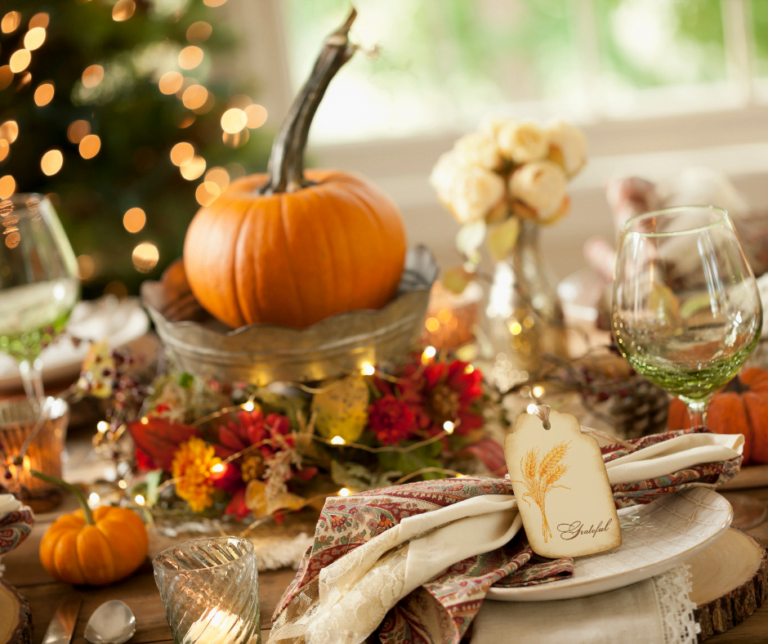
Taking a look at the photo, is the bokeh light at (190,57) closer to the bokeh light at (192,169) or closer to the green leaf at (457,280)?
the bokeh light at (192,169)

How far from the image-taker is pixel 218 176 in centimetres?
213

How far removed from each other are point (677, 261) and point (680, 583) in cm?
26

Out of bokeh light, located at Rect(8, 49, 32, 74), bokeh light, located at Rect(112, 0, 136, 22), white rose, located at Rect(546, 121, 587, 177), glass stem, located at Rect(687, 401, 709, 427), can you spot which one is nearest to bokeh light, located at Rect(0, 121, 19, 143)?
bokeh light, located at Rect(8, 49, 32, 74)

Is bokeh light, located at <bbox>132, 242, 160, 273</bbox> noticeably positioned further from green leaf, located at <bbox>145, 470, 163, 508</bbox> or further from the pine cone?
the pine cone

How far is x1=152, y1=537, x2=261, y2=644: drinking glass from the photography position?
61 cm

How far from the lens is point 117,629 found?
69cm

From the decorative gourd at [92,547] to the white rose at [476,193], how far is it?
24.9 inches

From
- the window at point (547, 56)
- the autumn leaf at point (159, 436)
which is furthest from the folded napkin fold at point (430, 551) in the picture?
the window at point (547, 56)

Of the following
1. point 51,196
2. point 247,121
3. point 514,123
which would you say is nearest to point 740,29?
point 247,121

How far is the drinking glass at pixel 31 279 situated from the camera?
3.35 feet

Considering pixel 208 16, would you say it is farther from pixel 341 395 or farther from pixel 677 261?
pixel 677 261

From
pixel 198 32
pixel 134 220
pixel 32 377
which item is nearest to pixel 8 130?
pixel 134 220

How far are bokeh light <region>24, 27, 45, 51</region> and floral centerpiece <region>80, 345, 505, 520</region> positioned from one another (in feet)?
3.97

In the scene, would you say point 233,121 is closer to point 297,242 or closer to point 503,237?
point 503,237
